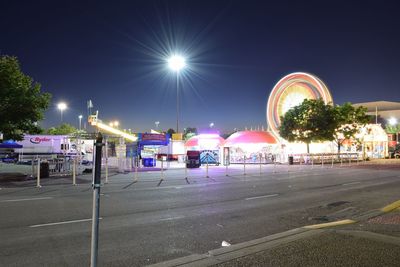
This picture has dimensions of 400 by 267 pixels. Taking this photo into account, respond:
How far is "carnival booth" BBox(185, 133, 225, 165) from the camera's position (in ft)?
132

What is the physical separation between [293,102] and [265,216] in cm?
4946

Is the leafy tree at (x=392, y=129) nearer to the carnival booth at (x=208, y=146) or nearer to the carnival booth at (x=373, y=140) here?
the carnival booth at (x=373, y=140)

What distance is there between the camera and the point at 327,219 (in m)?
9.65

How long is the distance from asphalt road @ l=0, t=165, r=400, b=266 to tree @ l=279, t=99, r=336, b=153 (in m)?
32.8

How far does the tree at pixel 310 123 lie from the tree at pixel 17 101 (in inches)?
1349

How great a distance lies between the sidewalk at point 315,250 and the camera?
5.51m

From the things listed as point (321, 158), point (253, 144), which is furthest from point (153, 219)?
point (253, 144)

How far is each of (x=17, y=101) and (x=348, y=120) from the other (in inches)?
1662

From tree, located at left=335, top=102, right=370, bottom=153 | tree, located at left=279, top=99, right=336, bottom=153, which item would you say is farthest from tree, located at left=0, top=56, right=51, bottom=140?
tree, located at left=335, top=102, right=370, bottom=153

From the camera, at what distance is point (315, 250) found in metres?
6.09

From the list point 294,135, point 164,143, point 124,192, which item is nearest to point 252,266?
point 124,192

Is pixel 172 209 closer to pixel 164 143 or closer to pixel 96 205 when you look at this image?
pixel 96 205

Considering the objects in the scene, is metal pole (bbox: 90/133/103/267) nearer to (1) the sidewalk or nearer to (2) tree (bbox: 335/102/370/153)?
(1) the sidewalk

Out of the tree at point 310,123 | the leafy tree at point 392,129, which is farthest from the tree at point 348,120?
the leafy tree at point 392,129
